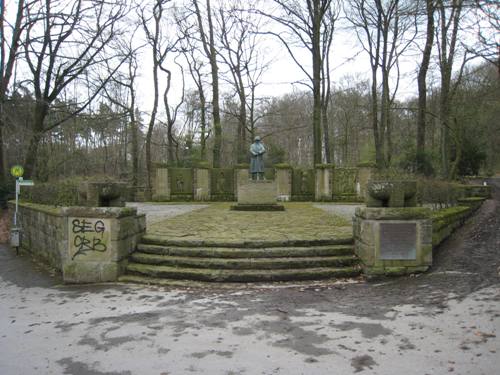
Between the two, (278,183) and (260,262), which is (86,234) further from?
(278,183)

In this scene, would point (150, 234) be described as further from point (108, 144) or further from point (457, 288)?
point (108, 144)

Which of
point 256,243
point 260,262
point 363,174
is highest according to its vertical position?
point 363,174

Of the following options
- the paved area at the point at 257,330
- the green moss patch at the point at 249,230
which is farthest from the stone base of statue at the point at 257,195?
the paved area at the point at 257,330

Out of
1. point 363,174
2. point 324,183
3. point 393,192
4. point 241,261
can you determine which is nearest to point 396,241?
point 393,192

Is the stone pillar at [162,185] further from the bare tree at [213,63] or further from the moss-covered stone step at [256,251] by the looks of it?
the moss-covered stone step at [256,251]

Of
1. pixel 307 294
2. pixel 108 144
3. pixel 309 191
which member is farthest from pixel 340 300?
pixel 108 144

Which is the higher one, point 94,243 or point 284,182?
point 284,182

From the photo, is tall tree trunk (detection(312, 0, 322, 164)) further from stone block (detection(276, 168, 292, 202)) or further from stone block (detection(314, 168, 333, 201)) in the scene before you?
stone block (detection(276, 168, 292, 202))

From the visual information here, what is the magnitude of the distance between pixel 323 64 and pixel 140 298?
964 inches

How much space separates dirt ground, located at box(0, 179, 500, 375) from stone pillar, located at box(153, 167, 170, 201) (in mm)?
14665

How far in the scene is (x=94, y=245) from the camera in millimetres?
7207

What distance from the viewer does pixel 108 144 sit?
35656 millimetres

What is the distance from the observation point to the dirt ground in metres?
3.69

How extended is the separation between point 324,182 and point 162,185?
875cm
